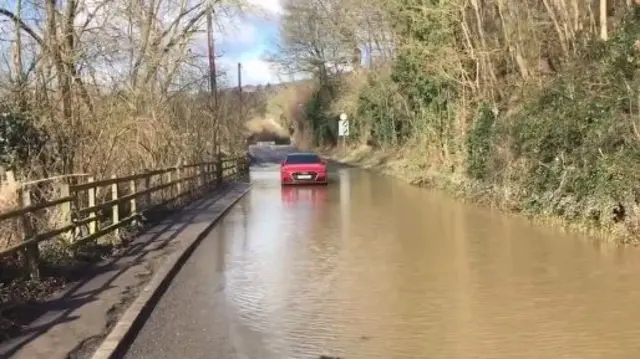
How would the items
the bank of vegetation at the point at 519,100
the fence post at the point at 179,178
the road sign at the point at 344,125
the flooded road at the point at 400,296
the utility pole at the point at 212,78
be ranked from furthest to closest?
the road sign at the point at 344,125, the utility pole at the point at 212,78, the fence post at the point at 179,178, the bank of vegetation at the point at 519,100, the flooded road at the point at 400,296

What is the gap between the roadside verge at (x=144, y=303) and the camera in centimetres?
671

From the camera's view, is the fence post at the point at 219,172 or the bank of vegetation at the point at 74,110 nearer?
the bank of vegetation at the point at 74,110

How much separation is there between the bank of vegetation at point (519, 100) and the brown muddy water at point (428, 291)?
1.21 meters

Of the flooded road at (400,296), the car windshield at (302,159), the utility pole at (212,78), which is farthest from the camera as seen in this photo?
the car windshield at (302,159)

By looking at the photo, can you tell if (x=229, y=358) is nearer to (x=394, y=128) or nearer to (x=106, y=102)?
(x=106, y=102)

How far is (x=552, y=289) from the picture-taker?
31.3 ft

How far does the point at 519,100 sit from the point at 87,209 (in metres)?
14.7

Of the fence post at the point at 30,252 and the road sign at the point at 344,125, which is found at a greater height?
the road sign at the point at 344,125

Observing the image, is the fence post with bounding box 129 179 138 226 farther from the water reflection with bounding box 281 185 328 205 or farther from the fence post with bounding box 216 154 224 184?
the fence post with bounding box 216 154 224 184

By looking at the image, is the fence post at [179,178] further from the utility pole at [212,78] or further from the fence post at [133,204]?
the utility pole at [212,78]

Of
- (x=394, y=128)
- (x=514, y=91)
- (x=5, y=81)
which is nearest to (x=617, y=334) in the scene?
(x=5, y=81)

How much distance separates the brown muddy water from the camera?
23.3ft

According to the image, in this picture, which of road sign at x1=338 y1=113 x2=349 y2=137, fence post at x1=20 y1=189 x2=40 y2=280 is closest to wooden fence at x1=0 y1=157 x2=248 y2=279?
fence post at x1=20 y1=189 x2=40 y2=280

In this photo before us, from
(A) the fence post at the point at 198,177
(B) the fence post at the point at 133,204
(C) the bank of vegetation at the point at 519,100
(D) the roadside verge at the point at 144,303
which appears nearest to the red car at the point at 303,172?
(C) the bank of vegetation at the point at 519,100
